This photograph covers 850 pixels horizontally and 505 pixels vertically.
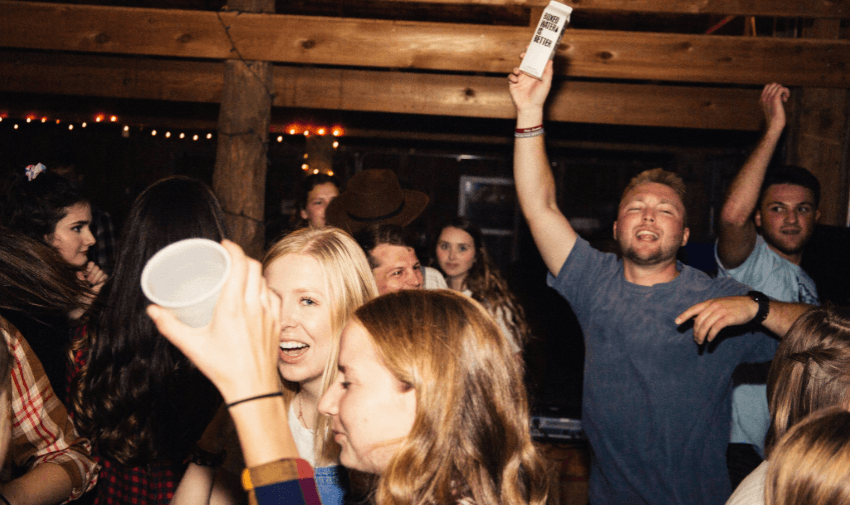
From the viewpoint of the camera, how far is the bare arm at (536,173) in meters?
1.99

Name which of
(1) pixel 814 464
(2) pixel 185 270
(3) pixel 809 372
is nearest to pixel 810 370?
(3) pixel 809 372

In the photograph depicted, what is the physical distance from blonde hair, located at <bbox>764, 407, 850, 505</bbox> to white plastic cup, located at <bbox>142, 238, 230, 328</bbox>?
38.8 inches

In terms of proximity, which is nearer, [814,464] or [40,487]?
[814,464]

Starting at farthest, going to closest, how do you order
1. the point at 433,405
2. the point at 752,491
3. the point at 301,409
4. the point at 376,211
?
1. the point at 376,211
2. the point at 301,409
3. the point at 752,491
4. the point at 433,405

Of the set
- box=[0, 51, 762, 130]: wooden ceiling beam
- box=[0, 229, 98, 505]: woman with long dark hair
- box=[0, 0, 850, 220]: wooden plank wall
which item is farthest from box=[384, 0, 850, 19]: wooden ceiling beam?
box=[0, 229, 98, 505]: woman with long dark hair

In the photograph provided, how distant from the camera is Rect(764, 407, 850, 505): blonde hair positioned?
934 millimetres

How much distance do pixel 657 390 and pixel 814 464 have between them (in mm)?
930

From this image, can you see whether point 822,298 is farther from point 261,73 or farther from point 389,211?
point 261,73

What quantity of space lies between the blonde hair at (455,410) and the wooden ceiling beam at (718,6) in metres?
3.00

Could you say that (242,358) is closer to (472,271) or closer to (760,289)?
(760,289)

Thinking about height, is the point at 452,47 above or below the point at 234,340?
above

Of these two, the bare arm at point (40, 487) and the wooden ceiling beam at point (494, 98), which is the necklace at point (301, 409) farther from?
the wooden ceiling beam at point (494, 98)

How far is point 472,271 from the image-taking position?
12.8 feet

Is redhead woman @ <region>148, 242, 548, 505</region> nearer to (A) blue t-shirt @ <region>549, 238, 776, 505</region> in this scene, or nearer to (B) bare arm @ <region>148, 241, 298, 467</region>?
(B) bare arm @ <region>148, 241, 298, 467</region>
